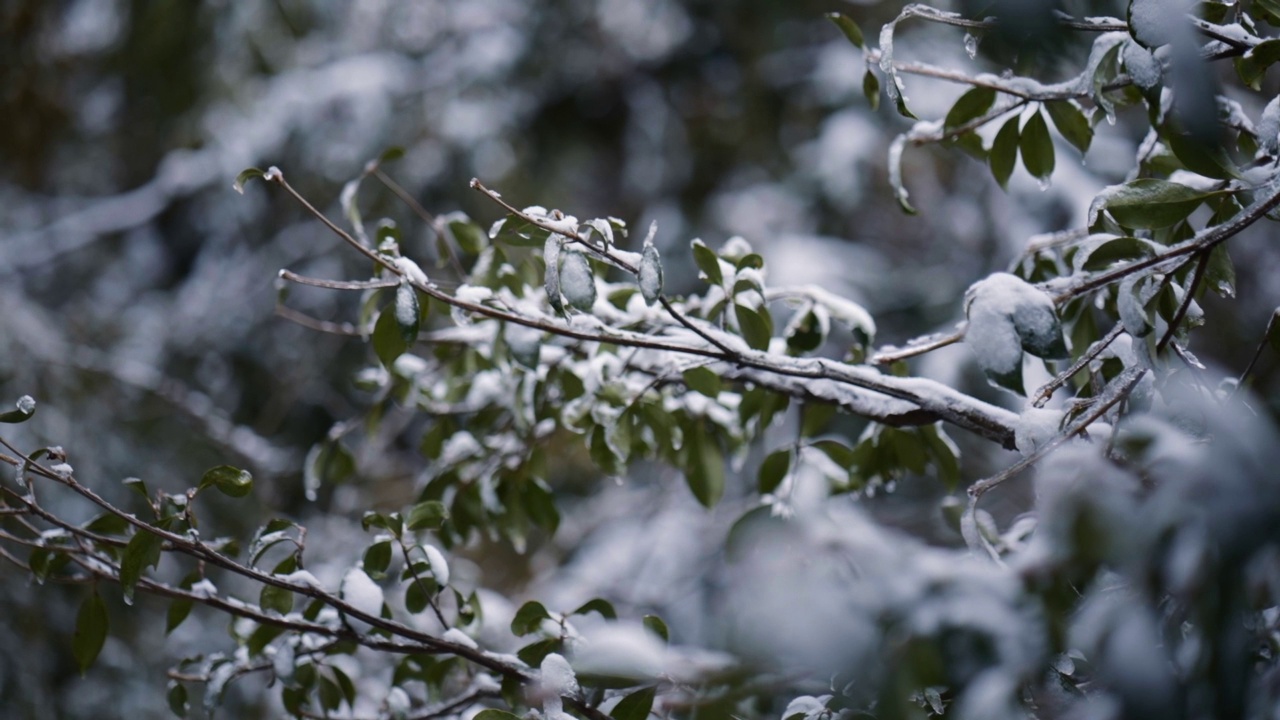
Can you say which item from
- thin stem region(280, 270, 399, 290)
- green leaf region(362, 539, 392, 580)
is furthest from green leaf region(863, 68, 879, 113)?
green leaf region(362, 539, 392, 580)

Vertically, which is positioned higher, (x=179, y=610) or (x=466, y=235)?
(x=466, y=235)

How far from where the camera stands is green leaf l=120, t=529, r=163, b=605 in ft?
2.12

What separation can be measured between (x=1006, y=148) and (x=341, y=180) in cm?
250

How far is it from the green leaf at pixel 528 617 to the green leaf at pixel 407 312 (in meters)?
0.25

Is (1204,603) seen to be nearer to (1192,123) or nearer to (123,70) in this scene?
(1192,123)

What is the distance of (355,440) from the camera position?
3.05 metres

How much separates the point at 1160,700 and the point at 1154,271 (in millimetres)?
349

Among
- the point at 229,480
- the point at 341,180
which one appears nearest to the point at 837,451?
the point at 229,480

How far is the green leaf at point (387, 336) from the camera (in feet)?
2.32

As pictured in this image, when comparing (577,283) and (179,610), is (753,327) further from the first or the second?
(179,610)

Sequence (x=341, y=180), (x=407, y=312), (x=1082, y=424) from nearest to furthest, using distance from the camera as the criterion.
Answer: (x=1082, y=424) → (x=407, y=312) → (x=341, y=180)

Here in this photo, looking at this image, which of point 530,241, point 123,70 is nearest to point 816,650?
point 530,241

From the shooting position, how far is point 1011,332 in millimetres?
592

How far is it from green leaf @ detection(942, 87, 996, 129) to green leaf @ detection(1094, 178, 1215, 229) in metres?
0.21
